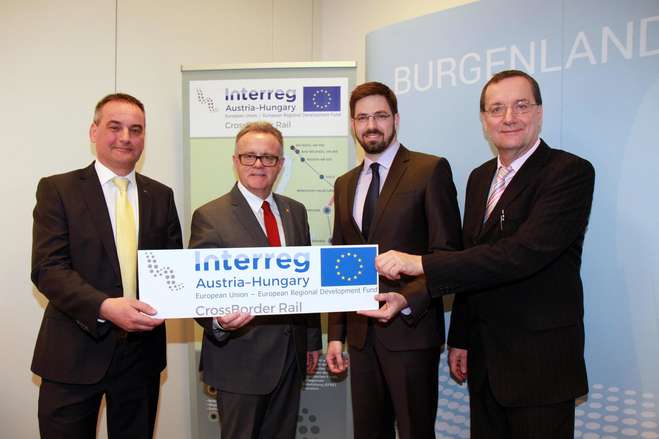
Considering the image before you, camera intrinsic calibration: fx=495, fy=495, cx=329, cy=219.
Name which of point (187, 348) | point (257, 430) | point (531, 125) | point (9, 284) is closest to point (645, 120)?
point (531, 125)

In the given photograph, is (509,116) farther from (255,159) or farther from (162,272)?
(162,272)

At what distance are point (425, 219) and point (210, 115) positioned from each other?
2048 millimetres

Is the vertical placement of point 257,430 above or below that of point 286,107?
below

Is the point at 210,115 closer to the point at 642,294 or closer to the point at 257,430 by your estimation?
the point at 257,430

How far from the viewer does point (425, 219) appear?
98.7 inches

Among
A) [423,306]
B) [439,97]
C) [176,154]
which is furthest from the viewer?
[176,154]

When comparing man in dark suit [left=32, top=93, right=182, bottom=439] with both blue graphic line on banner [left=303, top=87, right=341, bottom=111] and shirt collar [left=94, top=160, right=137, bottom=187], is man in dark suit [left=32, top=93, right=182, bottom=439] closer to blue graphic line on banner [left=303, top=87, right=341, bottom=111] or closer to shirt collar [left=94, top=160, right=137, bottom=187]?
shirt collar [left=94, top=160, right=137, bottom=187]

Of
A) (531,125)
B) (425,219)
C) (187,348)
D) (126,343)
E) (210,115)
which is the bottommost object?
(187,348)

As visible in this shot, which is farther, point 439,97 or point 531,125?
point 439,97

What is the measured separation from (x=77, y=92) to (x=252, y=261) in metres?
2.46

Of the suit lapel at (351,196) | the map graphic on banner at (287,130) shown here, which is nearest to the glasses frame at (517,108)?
the suit lapel at (351,196)

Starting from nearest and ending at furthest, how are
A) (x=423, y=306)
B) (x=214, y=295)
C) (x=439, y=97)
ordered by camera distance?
1. (x=214, y=295)
2. (x=423, y=306)
3. (x=439, y=97)

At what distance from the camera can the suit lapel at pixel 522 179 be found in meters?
2.23

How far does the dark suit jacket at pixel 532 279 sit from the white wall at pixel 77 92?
255 cm
